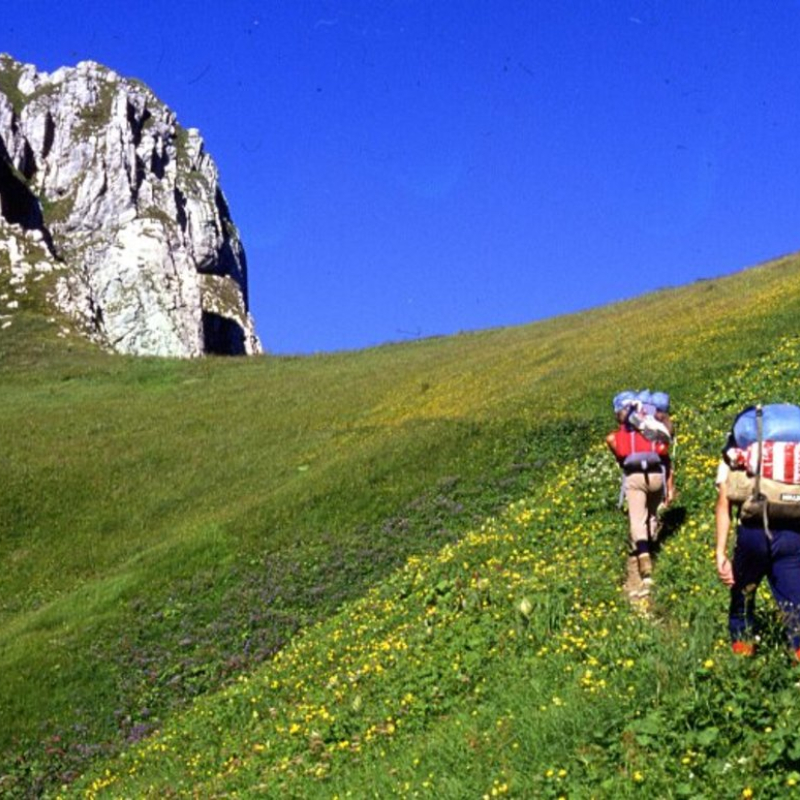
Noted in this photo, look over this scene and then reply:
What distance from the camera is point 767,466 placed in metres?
9.19

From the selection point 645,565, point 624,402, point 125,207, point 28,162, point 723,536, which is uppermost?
point 28,162

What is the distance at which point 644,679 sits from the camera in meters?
9.48

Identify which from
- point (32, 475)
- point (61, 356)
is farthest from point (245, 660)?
point (61, 356)

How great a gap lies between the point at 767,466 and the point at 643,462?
546 centimetres

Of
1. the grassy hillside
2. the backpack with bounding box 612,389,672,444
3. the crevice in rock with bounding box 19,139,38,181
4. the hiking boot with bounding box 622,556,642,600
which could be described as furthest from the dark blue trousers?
the crevice in rock with bounding box 19,139,38,181

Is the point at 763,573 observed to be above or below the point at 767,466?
below

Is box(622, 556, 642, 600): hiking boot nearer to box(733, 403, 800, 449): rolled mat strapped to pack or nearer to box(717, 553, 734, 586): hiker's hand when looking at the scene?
box(717, 553, 734, 586): hiker's hand

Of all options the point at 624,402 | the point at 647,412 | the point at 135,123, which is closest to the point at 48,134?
the point at 135,123

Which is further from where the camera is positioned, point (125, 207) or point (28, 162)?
point (125, 207)

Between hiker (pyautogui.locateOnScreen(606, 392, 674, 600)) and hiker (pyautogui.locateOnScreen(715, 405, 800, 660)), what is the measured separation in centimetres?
437

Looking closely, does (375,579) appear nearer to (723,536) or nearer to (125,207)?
(723,536)

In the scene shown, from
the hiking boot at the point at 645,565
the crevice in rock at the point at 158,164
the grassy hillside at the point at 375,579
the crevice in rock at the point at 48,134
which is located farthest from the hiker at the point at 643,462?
the crevice in rock at the point at 158,164

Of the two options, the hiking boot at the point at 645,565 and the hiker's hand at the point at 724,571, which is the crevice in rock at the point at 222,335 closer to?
the hiking boot at the point at 645,565

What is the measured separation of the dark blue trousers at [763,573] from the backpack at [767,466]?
0.14 metres
